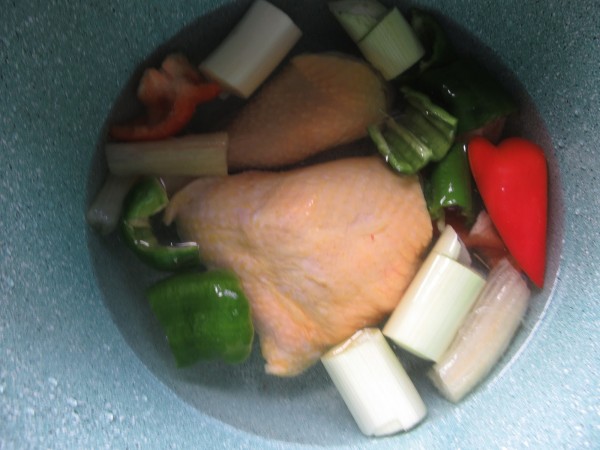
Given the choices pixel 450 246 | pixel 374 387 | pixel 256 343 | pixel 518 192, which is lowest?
pixel 256 343

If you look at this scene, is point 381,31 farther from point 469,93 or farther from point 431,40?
point 469,93

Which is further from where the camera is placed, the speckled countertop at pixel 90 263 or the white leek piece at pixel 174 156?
the white leek piece at pixel 174 156

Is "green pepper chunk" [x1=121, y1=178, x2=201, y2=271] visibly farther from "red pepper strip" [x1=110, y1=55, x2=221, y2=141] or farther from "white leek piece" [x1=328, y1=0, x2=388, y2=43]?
"white leek piece" [x1=328, y1=0, x2=388, y2=43]

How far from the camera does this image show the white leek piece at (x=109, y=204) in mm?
1158

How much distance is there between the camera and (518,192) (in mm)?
1221

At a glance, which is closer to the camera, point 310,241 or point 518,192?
point 310,241

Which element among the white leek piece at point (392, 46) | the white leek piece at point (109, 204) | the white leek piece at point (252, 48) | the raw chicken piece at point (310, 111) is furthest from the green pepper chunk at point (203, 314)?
the white leek piece at point (392, 46)

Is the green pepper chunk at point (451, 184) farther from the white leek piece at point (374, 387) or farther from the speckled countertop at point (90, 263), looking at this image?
the white leek piece at point (374, 387)

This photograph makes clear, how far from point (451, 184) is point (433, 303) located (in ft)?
0.78

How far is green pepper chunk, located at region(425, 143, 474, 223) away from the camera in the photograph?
1.21m

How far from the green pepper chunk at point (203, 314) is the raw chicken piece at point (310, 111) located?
26cm

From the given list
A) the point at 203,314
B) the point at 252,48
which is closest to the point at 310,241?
the point at 203,314

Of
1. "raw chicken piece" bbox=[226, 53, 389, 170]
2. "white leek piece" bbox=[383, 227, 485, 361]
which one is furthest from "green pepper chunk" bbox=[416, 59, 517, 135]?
"white leek piece" bbox=[383, 227, 485, 361]

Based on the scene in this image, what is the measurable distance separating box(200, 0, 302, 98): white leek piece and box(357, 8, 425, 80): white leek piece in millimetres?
151
